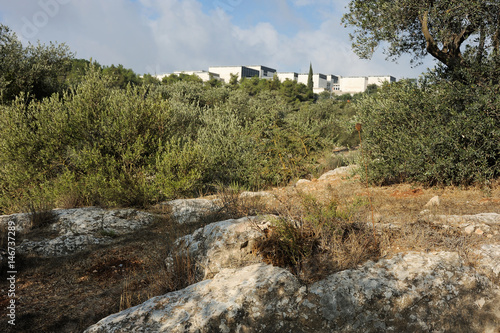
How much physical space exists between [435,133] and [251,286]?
8116mm

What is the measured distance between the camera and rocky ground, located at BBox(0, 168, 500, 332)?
9.67ft

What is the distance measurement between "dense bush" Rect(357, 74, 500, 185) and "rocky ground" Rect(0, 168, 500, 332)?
12.8 ft

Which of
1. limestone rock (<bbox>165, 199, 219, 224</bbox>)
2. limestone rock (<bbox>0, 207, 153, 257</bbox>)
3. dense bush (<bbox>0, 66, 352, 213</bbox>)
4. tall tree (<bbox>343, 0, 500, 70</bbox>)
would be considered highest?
tall tree (<bbox>343, 0, 500, 70</bbox>)

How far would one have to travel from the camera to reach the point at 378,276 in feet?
10.7

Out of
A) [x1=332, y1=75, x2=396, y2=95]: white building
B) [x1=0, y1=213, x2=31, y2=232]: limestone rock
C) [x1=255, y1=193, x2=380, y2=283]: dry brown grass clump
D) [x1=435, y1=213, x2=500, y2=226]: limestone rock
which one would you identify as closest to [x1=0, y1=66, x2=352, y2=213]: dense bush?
[x1=0, y1=213, x2=31, y2=232]: limestone rock

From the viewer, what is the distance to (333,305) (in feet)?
9.89

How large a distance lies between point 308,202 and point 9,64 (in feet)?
62.5

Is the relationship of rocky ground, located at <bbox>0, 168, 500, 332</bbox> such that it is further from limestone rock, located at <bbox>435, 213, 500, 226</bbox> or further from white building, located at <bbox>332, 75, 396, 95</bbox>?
white building, located at <bbox>332, 75, 396, 95</bbox>

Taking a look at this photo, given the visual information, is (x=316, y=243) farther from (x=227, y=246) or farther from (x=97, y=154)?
(x=97, y=154)

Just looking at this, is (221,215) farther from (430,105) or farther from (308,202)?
(430,105)

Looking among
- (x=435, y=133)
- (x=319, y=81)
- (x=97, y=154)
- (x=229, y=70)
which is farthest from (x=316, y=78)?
(x=97, y=154)

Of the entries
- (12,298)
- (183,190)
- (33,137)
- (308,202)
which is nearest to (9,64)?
(33,137)

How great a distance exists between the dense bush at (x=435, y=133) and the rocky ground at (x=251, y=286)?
3912 millimetres

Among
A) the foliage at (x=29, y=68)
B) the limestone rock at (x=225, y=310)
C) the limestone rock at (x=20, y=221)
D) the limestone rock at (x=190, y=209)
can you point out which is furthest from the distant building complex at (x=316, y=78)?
the limestone rock at (x=225, y=310)
